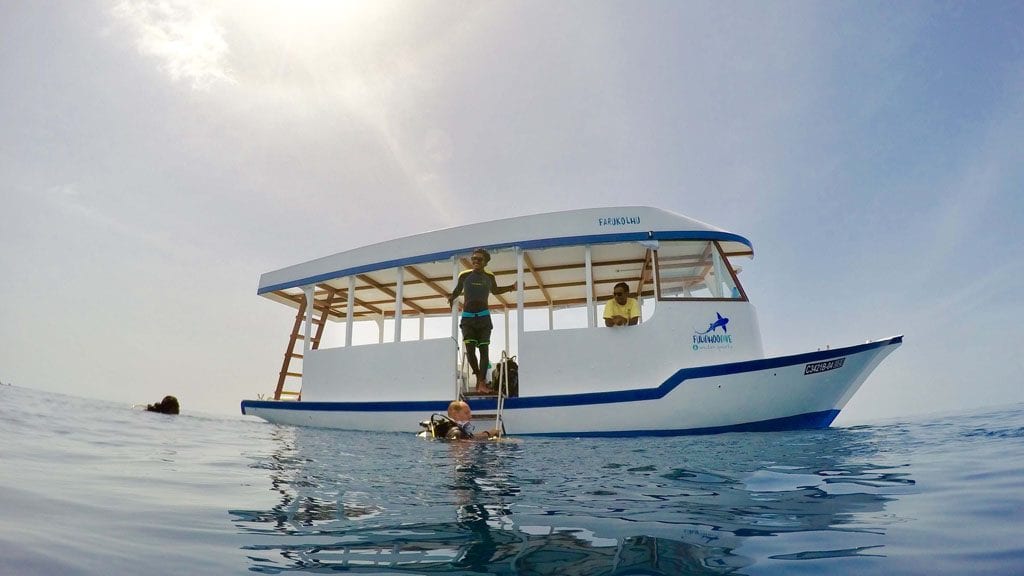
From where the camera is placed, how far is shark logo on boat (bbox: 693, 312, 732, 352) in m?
7.00

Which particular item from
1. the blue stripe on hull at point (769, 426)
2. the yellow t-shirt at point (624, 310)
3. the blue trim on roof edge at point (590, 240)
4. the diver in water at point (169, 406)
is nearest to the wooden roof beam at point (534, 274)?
the blue trim on roof edge at point (590, 240)

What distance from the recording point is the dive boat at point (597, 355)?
6.50 meters

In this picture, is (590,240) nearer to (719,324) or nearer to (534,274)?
(534,274)

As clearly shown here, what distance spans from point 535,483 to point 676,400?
4188 mm

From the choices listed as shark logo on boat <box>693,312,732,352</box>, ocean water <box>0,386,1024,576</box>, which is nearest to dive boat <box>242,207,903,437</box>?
shark logo on boat <box>693,312,732,352</box>

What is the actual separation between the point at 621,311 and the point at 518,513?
5.47 metres

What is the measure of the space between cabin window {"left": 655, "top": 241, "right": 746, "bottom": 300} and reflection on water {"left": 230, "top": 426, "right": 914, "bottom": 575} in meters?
3.64

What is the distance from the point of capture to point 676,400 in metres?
6.63

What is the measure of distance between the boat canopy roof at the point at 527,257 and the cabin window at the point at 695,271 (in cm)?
21

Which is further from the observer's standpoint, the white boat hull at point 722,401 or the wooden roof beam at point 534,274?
the wooden roof beam at point 534,274

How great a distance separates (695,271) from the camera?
8758 millimetres

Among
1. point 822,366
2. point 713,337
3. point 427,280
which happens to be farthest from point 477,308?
point 822,366

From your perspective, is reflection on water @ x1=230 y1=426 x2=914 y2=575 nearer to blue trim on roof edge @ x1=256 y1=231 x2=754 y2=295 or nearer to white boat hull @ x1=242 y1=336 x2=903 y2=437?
white boat hull @ x1=242 y1=336 x2=903 y2=437

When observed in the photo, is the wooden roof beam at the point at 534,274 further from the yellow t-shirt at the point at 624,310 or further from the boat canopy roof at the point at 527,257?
the yellow t-shirt at the point at 624,310
